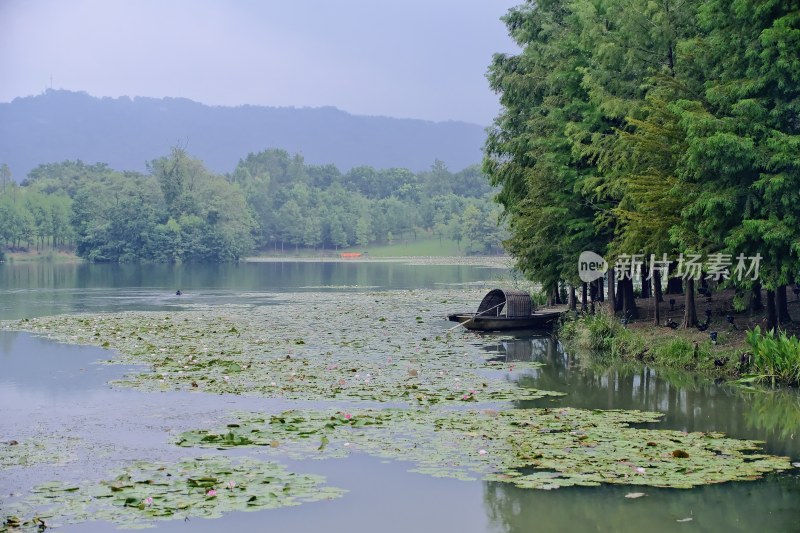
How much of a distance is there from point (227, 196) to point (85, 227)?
25.4 meters

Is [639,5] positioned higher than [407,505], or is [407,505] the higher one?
[639,5]

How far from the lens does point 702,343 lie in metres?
27.3

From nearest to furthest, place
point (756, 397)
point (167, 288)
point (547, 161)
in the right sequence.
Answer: point (756, 397) < point (547, 161) < point (167, 288)

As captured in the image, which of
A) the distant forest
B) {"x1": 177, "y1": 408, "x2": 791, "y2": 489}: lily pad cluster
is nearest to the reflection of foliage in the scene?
{"x1": 177, "y1": 408, "x2": 791, "y2": 489}: lily pad cluster

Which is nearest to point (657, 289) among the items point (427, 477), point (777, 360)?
point (777, 360)

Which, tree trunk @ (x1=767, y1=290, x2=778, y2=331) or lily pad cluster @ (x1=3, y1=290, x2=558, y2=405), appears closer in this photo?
lily pad cluster @ (x1=3, y1=290, x2=558, y2=405)

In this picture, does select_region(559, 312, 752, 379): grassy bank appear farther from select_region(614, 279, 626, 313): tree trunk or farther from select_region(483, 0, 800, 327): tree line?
select_region(614, 279, 626, 313): tree trunk

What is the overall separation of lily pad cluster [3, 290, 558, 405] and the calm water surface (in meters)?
1.17

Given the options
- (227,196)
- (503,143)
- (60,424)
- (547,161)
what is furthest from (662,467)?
(227,196)

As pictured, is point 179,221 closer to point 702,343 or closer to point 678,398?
point 702,343

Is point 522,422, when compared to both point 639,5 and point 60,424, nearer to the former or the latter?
point 60,424

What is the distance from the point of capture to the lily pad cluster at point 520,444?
1479 cm

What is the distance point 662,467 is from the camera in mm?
15062

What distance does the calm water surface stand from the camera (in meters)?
13.1
